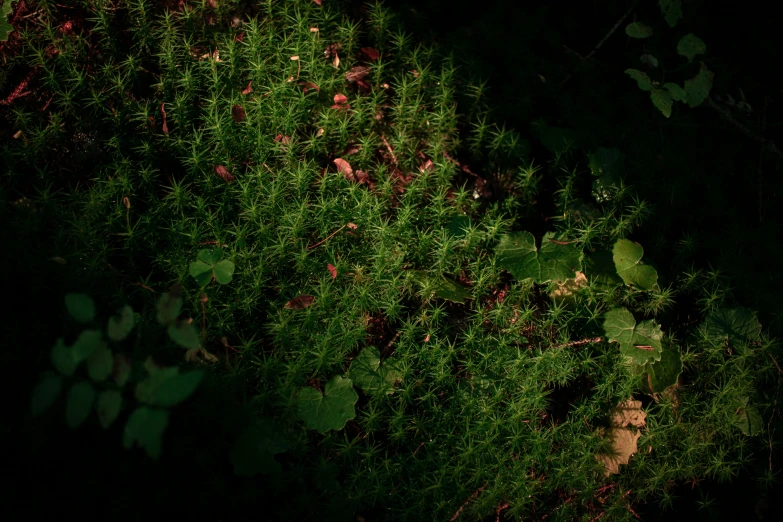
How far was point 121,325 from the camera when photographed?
171 centimetres

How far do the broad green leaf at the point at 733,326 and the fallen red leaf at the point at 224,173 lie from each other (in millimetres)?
2869

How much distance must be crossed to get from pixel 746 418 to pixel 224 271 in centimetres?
295

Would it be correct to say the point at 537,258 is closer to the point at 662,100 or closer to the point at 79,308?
the point at 662,100

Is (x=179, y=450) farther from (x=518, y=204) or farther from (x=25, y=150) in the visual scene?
(x=518, y=204)

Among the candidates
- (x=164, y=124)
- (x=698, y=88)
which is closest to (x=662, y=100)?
(x=698, y=88)

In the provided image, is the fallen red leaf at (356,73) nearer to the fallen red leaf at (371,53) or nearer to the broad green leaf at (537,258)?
the fallen red leaf at (371,53)

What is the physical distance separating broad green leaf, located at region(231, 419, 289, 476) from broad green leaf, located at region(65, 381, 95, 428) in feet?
2.56

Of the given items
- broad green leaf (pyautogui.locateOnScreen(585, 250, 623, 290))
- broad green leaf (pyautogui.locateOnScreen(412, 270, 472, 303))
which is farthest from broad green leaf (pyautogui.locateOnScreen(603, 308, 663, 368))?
broad green leaf (pyautogui.locateOnScreen(412, 270, 472, 303))

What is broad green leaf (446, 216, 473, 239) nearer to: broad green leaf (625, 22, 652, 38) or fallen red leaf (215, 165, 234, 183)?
fallen red leaf (215, 165, 234, 183)

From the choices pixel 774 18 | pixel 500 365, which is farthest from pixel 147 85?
pixel 774 18

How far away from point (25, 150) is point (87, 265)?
891 millimetres

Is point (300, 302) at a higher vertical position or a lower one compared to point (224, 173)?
lower

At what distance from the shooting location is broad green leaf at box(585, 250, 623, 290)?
310 centimetres

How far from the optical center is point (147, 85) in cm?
325
